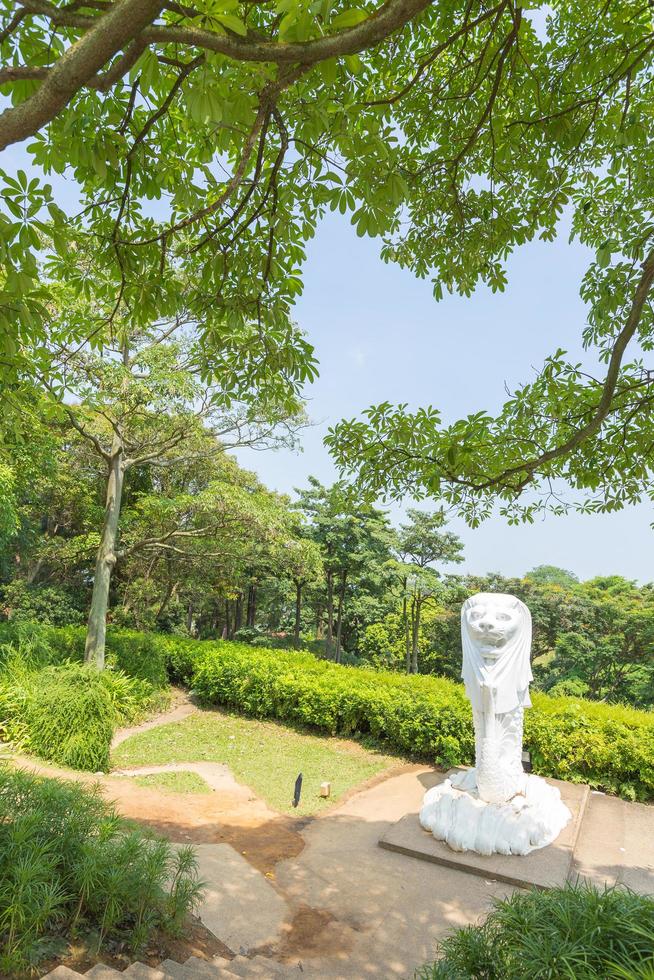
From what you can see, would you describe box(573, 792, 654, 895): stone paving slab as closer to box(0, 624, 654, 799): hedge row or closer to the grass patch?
box(0, 624, 654, 799): hedge row

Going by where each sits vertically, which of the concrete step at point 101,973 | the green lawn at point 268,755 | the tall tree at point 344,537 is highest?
the tall tree at point 344,537

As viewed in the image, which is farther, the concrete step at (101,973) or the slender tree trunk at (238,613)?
the slender tree trunk at (238,613)

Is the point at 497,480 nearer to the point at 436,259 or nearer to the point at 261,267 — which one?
the point at 436,259

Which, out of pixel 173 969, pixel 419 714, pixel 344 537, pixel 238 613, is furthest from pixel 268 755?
pixel 238 613

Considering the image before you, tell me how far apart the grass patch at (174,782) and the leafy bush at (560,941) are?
16.6 feet

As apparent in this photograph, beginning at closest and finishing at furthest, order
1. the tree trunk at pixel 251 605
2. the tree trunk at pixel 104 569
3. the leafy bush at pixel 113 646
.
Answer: the leafy bush at pixel 113 646 → the tree trunk at pixel 104 569 → the tree trunk at pixel 251 605

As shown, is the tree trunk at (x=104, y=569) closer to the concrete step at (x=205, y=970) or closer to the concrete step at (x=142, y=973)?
the concrete step at (x=205, y=970)

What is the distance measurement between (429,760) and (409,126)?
25.6 ft

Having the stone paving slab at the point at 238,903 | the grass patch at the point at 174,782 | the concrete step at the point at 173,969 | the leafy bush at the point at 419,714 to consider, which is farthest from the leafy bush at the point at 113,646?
the concrete step at the point at 173,969

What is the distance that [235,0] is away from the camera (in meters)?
1.59

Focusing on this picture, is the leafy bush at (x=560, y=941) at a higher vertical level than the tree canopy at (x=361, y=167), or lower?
lower

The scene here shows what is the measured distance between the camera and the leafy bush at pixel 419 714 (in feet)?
24.3

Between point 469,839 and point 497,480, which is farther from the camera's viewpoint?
point 469,839

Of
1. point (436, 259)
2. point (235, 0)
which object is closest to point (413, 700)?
point (436, 259)
